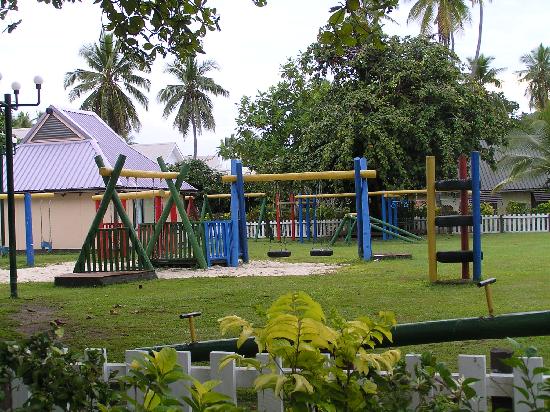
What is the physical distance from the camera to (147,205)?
33.7 metres

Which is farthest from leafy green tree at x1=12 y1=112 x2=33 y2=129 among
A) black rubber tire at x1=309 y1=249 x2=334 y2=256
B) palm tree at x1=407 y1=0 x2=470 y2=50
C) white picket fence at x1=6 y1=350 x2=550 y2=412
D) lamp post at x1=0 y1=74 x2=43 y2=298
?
white picket fence at x1=6 y1=350 x2=550 y2=412

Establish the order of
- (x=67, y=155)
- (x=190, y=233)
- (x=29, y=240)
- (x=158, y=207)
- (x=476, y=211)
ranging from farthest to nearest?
(x=67, y=155) → (x=158, y=207) → (x=29, y=240) → (x=190, y=233) → (x=476, y=211)

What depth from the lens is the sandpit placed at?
572 inches

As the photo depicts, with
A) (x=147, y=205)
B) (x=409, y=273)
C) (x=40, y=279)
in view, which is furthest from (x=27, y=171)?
(x=409, y=273)

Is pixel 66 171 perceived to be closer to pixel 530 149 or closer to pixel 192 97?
pixel 530 149

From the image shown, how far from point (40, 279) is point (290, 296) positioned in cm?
1326

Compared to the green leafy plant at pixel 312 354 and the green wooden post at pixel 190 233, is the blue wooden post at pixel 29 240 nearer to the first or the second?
the green wooden post at pixel 190 233

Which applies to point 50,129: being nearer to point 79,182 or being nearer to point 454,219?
point 79,182

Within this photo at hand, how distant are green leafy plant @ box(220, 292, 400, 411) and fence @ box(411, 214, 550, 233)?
31124 mm

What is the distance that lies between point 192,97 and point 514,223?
112ft

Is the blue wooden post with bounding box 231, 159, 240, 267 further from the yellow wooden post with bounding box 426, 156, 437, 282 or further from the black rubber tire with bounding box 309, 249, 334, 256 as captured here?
the yellow wooden post with bounding box 426, 156, 437, 282

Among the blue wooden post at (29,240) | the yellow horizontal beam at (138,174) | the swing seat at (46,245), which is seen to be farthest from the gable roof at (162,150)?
the yellow horizontal beam at (138,174)

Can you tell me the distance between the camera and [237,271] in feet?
49.9

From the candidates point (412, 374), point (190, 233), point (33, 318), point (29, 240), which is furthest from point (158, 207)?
point (412, 374)
